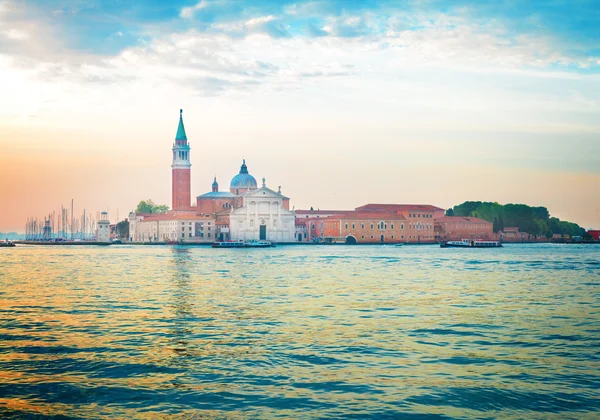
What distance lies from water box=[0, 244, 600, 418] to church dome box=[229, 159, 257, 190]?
99790mm

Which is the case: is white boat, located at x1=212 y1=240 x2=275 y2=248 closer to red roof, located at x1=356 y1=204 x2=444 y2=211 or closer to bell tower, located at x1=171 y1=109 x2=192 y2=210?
red roof, located at x1=356 y1=204 x2=444 y2=211

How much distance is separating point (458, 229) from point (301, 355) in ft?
355

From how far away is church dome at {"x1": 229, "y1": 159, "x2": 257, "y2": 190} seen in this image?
411 ft

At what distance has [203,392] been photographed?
1077 centimetres

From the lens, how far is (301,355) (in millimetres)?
13375

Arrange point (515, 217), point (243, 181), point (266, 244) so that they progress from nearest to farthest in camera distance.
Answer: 1. point (266, 244)
2. point (243, 181)
3. point (515, 217)

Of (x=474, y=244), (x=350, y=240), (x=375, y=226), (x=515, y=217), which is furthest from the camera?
(x=515, y=217)

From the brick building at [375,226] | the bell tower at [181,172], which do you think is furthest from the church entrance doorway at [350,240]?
the bell tower at [181,172]

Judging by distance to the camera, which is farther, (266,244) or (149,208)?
(149,208)

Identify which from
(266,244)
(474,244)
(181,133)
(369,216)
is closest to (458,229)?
(369,216)

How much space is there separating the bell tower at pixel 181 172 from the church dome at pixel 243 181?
7622mm

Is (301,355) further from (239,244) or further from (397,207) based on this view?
(397,207)

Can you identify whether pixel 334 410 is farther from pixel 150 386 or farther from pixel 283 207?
pixel 283 207

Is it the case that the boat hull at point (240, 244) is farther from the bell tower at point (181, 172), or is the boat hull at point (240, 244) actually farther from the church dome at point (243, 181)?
the bell tower at point (181, 172)
